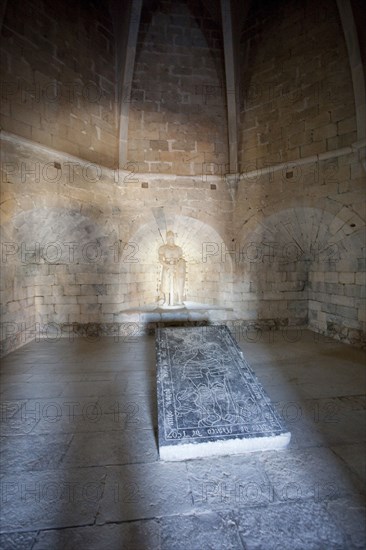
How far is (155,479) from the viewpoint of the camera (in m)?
1.97

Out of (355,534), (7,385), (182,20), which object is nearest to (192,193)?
(182,20)

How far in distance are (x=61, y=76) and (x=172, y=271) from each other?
4.52 meters

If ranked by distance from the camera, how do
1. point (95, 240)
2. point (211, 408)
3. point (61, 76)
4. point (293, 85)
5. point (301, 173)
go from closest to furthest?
1. point (211, 408)
2. point (61, 76)
3. point (301, 173)
4. point (293, 85)
5. point (95, 240)

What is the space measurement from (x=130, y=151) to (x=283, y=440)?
249 inches

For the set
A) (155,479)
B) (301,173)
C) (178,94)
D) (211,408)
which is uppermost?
(178,94)

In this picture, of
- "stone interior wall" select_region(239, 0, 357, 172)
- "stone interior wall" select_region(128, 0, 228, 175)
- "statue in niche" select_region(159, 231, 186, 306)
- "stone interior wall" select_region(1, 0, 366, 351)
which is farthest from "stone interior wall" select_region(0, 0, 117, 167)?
"stone interior wall" select_region(239, 0, 357, 172)

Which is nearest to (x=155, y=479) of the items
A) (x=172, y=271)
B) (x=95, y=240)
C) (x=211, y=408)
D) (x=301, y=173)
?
(x=211, y=408)

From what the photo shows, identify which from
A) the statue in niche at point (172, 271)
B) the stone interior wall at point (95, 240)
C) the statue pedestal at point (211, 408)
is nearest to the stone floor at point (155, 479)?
the statue pedestal at point (211, 408)

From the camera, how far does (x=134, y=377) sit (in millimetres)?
3811

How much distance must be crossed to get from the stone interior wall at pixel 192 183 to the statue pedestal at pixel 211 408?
3.29 meters

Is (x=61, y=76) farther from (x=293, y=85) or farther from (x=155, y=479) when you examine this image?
(x=155, y=479)

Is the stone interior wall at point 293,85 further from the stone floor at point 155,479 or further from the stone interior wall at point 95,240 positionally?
the stone floor at point 155,479

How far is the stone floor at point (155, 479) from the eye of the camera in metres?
1.56

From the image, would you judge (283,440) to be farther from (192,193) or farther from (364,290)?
(192,193)
